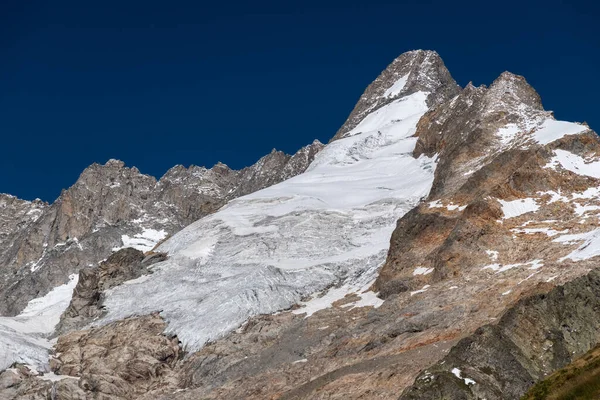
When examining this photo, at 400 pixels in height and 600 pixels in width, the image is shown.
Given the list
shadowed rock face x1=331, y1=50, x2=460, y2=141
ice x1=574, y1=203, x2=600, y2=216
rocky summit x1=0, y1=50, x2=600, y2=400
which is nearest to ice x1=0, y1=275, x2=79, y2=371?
rocky summit x1=0, y1=50, x2=600, y2=400

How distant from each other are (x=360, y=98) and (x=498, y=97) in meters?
86.2

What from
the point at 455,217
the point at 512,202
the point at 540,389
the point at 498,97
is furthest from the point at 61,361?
the point at 498,97

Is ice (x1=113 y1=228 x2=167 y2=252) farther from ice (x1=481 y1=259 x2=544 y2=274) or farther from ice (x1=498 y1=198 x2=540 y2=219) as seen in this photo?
ice (x1=481 y1=259 x2=544 y2=274)

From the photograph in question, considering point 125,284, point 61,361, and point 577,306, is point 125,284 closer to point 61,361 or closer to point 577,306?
point 61,361

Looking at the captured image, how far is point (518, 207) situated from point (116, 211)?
119m

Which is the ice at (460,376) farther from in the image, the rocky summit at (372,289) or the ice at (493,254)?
the ice at (493,254)

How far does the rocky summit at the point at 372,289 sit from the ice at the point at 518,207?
122 mm

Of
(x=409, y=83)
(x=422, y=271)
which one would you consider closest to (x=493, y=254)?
(x=422, y=271)

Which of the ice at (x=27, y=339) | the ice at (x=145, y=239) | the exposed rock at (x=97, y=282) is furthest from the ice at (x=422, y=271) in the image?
the ice at (x=145, y=239)

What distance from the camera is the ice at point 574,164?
2161 inches

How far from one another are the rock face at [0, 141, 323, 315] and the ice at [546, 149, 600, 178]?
8436 cm

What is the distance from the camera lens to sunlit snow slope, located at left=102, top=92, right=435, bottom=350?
6197 cm

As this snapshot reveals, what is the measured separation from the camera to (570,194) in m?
52.7

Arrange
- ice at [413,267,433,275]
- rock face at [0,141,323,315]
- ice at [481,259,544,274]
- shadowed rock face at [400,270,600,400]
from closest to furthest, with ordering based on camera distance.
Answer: shadowed rock face at [400,270,600,400] → ice at [481,259,544,274] → ice at [413,267,433,275] → rock face at [0,141,323,315]
